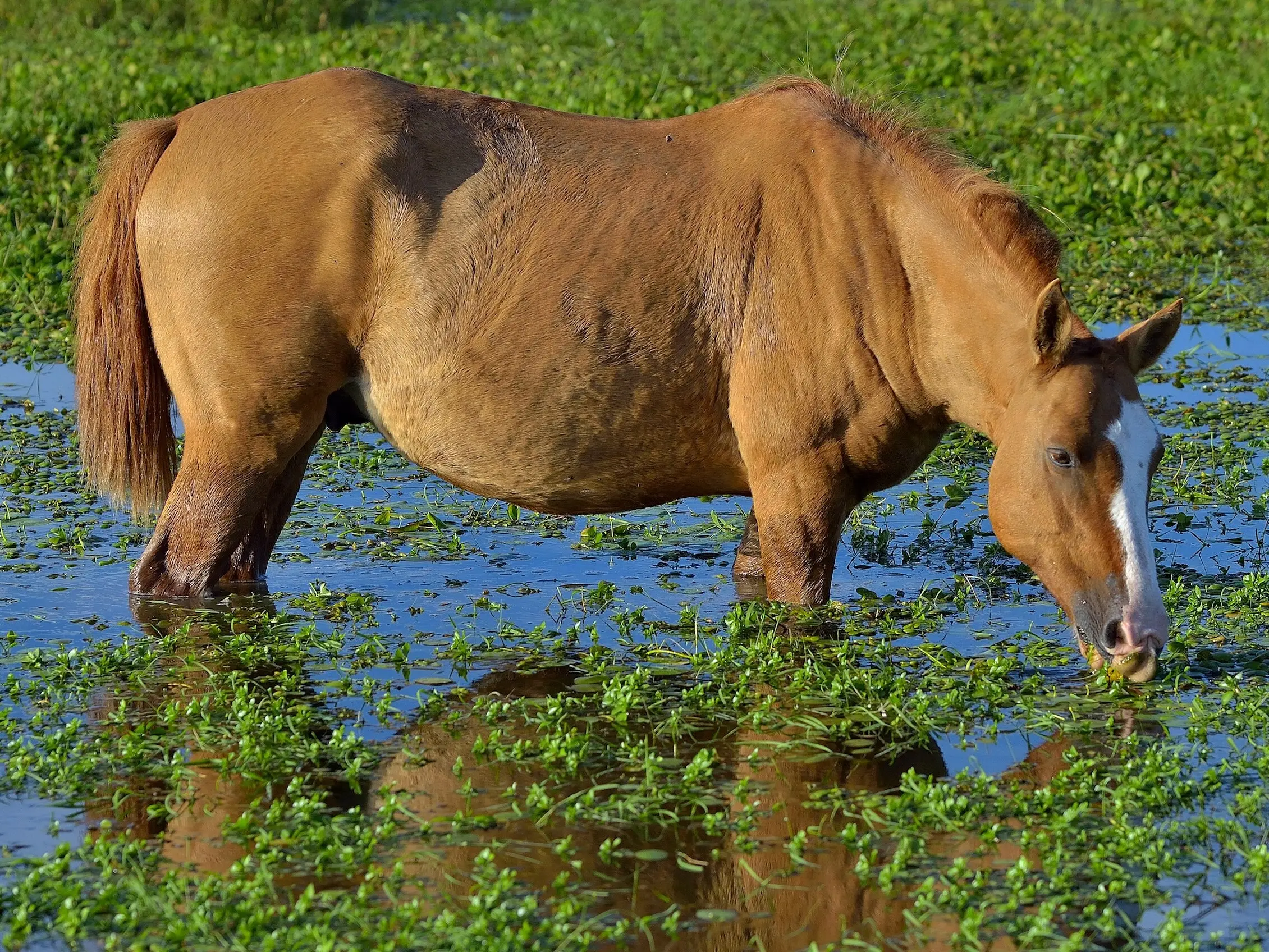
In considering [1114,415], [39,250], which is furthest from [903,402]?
[39,250]

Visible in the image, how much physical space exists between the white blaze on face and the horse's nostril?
2.1 inches

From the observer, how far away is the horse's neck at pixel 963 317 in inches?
220

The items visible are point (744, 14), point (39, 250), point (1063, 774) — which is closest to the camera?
point (1063, 774)

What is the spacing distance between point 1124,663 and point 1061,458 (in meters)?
0.64

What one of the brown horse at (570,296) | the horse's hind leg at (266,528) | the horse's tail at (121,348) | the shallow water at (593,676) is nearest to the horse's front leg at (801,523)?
the brown horse at (570,296)

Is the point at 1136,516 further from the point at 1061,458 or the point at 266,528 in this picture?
the point at 266,528

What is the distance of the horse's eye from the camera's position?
17.5 ft

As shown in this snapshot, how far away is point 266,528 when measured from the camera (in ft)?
21.5

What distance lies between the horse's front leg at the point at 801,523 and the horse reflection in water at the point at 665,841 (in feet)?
2.58

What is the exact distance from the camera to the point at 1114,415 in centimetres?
532

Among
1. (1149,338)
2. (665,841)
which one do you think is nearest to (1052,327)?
(1149,338)

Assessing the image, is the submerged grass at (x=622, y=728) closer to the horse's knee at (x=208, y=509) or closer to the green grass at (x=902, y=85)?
the horse's knee at (x=208, y=509)

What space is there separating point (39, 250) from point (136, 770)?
20.6 ft

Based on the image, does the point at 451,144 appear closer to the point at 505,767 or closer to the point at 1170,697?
the point at 505,767
